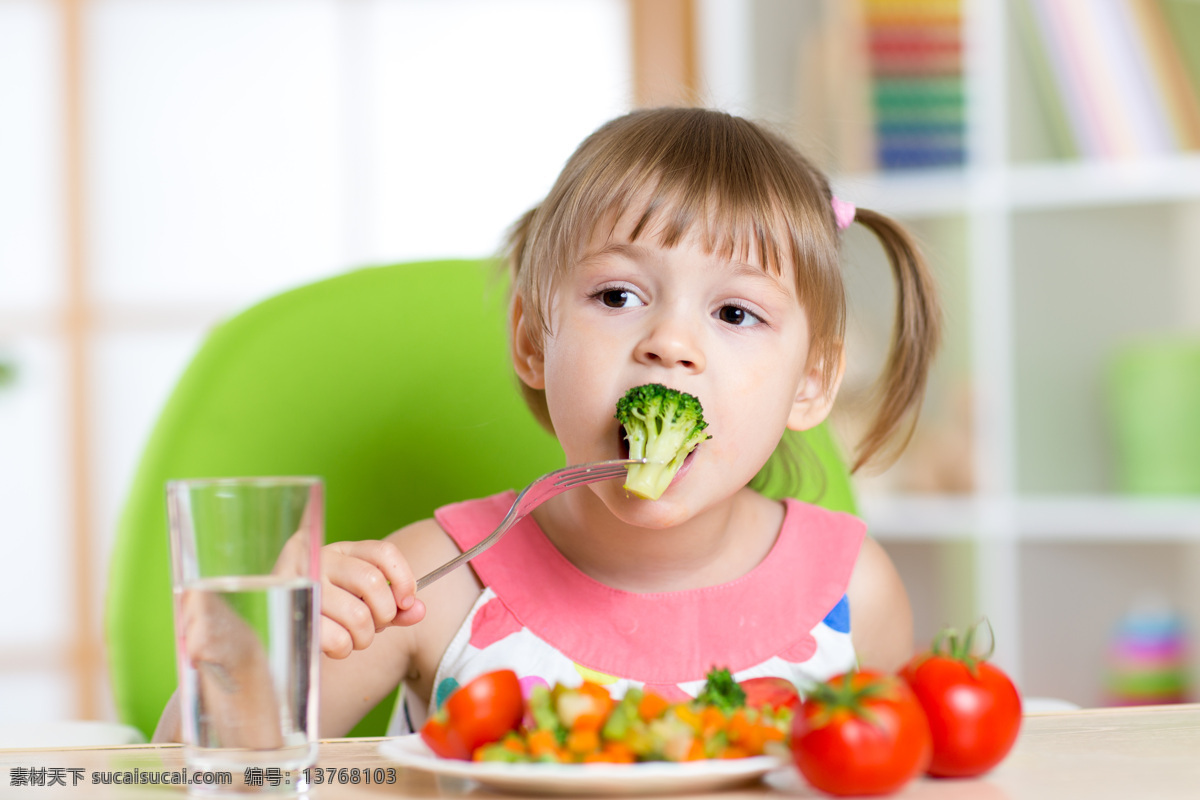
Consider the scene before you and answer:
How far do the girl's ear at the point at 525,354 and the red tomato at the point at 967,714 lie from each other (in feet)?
1.98

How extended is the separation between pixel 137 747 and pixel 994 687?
0.51 metres

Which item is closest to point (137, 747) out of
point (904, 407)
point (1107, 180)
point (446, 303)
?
point (446, 303)

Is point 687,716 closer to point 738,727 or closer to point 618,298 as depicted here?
point 738,727

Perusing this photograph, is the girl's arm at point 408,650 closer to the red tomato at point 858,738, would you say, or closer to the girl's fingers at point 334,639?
the girl's fingers at point 334,639

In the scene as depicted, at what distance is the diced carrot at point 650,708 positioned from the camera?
57cm

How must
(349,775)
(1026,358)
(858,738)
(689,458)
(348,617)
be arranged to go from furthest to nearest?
1. (1026,358)
2. (689,458)
3. (348,617)
4. (349,775)
5. (858,738)

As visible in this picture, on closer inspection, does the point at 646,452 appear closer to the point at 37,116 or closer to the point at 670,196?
the point at 670,196

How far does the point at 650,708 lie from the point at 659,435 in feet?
1.05

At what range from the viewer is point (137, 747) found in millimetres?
728

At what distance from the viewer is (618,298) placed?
3.26ft

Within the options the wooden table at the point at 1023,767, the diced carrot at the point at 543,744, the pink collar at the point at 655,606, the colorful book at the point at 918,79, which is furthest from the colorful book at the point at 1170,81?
the diced carrot at the point at 543,744

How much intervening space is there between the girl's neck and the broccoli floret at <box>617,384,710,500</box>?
234 mm

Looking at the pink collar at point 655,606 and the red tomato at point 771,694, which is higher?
the red tomato at point 771,694

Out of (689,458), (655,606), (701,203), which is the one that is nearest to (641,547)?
(655,606)
